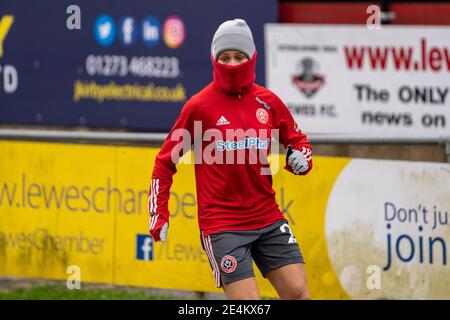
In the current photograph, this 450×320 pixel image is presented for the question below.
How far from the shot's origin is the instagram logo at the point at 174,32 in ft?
45.9

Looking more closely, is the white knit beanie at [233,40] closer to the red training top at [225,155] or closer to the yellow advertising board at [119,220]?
the red training top at [225,155]

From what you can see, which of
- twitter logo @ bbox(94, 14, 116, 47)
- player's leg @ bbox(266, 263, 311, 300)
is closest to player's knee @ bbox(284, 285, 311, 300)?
player's leg @ bbox(266, 263, 311, 300)

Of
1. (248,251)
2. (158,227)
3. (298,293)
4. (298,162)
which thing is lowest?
(298,293)

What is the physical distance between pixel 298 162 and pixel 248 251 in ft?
2.13

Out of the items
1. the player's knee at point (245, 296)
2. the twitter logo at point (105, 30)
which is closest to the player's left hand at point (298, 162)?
the player's knee at point (245, 296)

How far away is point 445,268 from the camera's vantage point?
8875mm

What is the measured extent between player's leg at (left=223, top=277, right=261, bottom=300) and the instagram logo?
771cm

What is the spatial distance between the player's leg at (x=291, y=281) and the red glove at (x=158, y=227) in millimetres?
743

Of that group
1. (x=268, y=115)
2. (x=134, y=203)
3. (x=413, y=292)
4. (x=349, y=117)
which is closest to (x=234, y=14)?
(x=349, y=117)

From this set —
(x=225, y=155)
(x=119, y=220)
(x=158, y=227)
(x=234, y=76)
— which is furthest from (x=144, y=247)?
(x=234, y=76)

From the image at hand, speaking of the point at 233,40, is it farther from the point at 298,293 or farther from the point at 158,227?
the point at 298,293

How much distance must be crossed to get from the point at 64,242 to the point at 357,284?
2.61 m

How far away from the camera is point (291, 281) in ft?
22.2

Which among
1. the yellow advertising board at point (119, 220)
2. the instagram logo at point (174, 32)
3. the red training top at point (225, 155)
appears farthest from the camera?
the instagram logo at point (174, 32)
